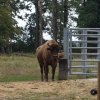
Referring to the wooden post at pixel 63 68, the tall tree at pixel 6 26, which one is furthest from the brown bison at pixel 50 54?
the tall tree at pixel 6 26

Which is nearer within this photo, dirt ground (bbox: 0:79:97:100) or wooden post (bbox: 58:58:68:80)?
dirt ground (bbox: 0:79:97:100)

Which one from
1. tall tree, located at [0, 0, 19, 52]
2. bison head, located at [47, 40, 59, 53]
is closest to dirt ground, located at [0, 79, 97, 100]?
bison head, located at [47, 40, 59, 53]

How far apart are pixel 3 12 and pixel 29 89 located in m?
35.7

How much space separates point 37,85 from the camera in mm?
16016

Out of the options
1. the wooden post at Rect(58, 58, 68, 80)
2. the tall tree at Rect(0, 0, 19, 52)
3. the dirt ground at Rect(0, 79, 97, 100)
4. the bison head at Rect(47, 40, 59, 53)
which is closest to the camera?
the dirt ground at Rect(0, 79, 97, 100)

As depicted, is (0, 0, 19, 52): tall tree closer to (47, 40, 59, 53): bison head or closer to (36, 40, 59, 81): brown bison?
(36, 40, 59, 81): brown bison

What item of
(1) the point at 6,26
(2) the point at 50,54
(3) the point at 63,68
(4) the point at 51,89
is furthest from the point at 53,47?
(1) the point at 6,26

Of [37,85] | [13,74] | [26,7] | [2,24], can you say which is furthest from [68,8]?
[37,85]

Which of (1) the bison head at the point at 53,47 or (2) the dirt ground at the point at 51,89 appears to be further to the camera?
(1) the bison head at the point at 53,47

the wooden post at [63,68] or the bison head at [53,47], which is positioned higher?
the bison head at [53,47]

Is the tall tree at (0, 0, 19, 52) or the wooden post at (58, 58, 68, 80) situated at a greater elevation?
the tall tree at (0, 0, 19, 52)

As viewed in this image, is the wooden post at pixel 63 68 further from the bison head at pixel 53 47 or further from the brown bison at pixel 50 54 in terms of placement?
the bison head at pixel 53 47

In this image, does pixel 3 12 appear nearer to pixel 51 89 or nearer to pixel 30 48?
pixel 30 48

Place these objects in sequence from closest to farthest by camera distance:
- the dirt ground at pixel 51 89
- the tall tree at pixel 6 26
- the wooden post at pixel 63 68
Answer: the dirt ground at pixel 51 89 → the wooden post at pixel 63 68 → the tall tree at pixel 6 26
